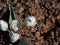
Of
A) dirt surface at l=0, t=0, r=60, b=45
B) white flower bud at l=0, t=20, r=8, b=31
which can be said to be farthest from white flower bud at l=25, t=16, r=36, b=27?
white flower bud at l=0, t=20, r=8, b=31

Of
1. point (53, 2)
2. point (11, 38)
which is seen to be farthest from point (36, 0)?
point (11, 38)

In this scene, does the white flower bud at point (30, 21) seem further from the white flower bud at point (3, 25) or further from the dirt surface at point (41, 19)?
the white flower bud at point (3, 25)

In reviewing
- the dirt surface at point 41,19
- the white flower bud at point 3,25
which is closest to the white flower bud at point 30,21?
the dirt surface at point 41,19

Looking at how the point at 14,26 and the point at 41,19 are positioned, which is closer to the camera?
the point at 14,26

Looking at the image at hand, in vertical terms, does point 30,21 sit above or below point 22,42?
above

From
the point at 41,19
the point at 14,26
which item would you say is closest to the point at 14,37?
the point at 14,26

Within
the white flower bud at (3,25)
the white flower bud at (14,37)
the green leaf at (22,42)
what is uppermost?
the white flower bud at (3,25)

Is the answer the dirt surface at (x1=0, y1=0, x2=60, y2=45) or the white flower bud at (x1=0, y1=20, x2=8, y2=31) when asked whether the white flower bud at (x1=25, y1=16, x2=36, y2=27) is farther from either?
the white flower bud at (x1=0, y1=20, x2=8, y2=31)

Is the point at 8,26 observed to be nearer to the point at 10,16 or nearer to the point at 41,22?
the point at 10,16

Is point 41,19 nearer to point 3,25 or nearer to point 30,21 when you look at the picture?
point 30,21
